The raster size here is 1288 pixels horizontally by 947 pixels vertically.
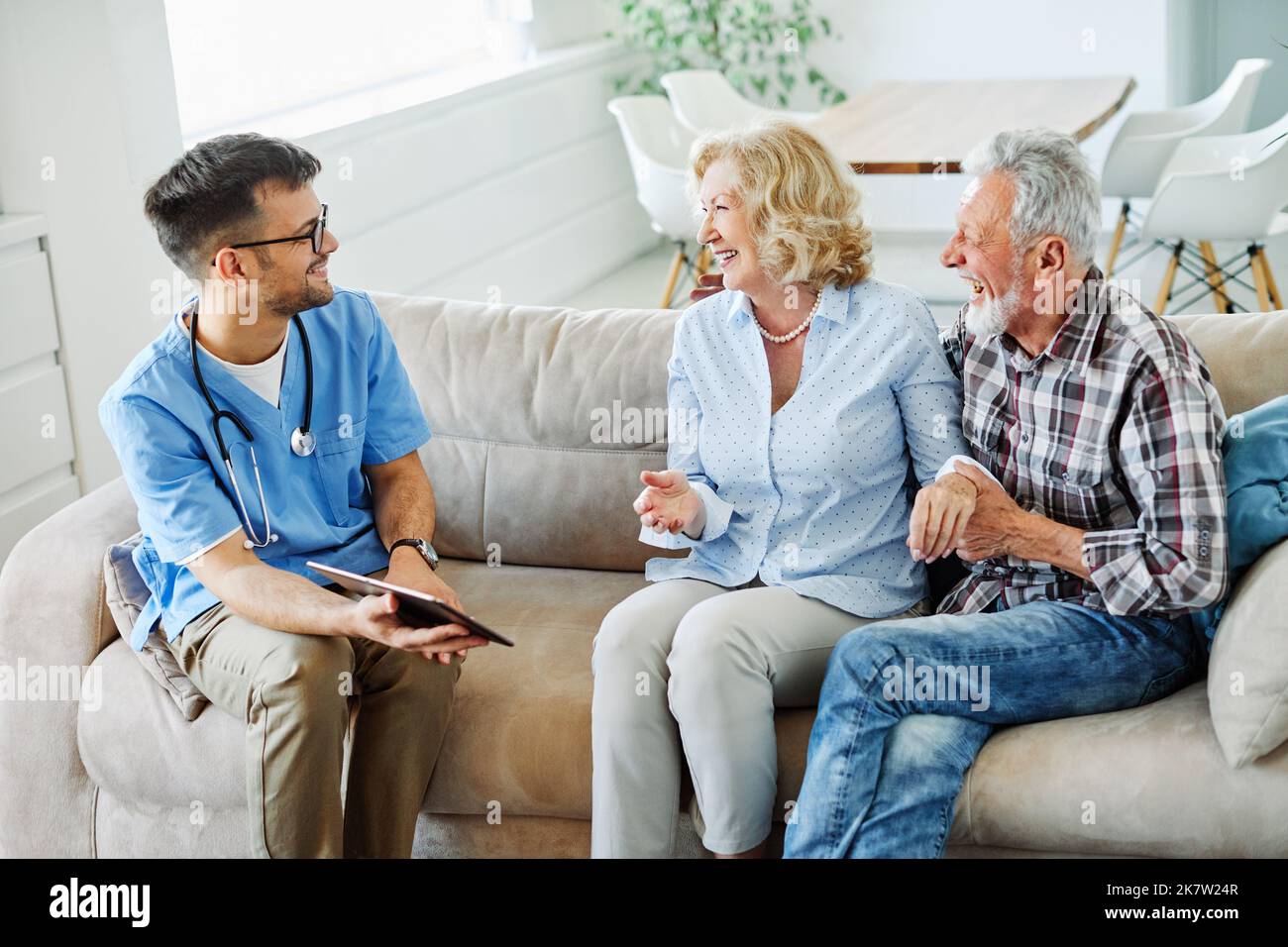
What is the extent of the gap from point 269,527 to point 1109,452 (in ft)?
3.99

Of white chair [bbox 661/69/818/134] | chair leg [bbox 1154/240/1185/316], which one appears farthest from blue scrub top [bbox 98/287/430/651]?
white chair [bbox 661/69/818/134]

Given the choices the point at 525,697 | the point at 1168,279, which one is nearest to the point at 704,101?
the point at 1168,279

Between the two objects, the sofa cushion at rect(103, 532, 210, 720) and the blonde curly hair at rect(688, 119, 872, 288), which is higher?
the blonde curly hair at rect(688, 119, 872, 288)

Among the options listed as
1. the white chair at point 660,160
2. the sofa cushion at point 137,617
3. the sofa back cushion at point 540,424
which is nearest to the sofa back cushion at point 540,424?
the sofa back cushion at point 540,424

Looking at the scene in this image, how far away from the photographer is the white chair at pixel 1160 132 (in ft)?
16.0

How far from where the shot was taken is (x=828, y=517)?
83.4 inches

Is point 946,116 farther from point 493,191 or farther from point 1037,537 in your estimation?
point 1037,537

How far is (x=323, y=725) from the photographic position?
190 centimetres

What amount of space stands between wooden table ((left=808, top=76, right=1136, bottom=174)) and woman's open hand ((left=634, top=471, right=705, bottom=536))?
2.18m

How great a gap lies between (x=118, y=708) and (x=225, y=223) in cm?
76

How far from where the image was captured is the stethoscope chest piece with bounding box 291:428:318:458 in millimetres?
2104

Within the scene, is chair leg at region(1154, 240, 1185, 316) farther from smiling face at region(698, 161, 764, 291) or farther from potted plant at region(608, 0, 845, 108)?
smiling face at region(698, 161, 764, 291)
